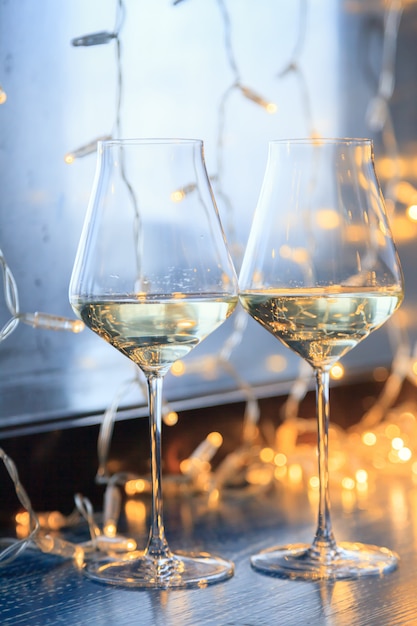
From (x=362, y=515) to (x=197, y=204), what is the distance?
376 mm

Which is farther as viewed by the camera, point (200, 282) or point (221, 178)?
point (221, 178)

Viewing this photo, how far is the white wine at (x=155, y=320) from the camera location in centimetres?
76

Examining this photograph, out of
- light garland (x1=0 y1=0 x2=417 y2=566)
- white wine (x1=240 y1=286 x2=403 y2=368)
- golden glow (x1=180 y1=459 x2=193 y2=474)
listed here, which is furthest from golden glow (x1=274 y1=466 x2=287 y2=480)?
white wine (x1=240 y1=286 x2=403 y2=368)

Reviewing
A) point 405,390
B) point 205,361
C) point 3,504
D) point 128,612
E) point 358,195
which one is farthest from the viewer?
point 405,390

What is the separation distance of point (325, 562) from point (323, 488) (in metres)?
0.06

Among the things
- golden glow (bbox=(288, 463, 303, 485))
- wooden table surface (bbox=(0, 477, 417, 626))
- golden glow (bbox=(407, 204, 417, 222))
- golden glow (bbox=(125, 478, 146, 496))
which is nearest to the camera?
wooden table surface (bbox=(0, 477, 417, 626))

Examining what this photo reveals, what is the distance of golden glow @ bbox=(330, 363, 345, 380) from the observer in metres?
1.31

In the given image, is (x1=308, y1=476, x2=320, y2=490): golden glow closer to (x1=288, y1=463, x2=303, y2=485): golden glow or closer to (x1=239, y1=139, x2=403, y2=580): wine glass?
(x1=288, y1=463, x2=303, y2=485): golden glow

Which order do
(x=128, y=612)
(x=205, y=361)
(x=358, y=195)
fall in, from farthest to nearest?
(x=205, y=361) < (x=358, y=195) < (x=128, y=612)

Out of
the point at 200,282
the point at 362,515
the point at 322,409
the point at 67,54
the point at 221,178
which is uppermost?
the point at 67,54

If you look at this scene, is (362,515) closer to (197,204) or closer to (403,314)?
(197,204)

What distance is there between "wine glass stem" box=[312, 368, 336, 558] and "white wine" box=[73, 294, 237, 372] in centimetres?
12

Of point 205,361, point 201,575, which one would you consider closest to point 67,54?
point 205,361

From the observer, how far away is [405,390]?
1.47 m
